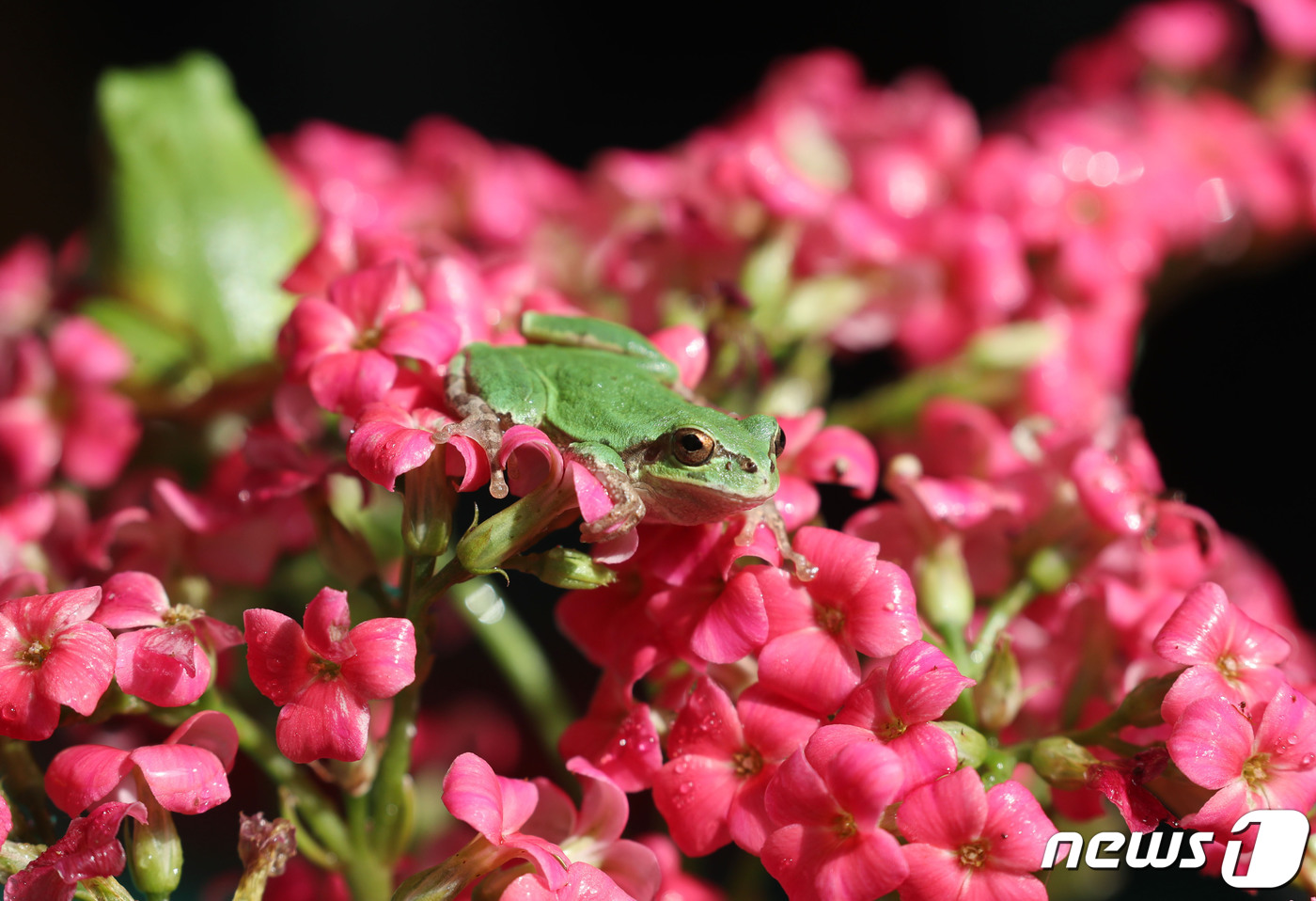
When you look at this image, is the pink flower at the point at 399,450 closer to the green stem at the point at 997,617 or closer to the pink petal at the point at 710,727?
the pink petal at the point at 710,727

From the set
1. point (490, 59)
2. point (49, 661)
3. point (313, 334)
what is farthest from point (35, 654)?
point (490, 59)

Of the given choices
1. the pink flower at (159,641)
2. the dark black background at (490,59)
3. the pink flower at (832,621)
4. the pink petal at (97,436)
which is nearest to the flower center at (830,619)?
the pink flower at (832,621)

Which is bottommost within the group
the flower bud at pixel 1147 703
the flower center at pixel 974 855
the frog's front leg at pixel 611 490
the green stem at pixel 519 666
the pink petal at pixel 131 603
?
the green stem at pixel 519 666

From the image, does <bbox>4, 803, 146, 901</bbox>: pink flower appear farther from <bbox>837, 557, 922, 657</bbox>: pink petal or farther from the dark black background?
the dark black background

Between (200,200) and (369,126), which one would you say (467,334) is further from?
(369,126)

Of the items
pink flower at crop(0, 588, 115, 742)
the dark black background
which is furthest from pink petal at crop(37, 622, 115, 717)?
the dark black background

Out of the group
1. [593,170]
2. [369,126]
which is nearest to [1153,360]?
[593,170]
